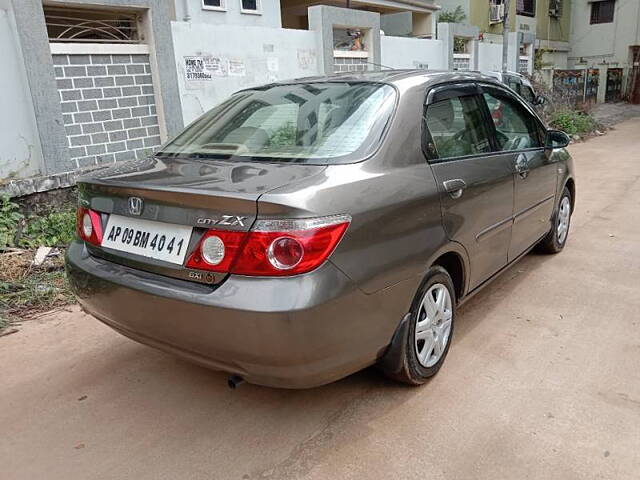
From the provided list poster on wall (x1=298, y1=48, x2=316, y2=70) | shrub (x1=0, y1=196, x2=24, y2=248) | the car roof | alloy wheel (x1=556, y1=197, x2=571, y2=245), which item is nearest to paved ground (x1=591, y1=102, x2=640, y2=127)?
poster on wall (x1=298, y1=48, x2=316, y2=70)

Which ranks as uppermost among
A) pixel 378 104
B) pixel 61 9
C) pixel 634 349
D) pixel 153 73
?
pixel 61 9

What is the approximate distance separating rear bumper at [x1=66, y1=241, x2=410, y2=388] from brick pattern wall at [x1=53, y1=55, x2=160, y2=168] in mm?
3840

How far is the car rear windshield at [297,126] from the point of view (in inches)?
98.9

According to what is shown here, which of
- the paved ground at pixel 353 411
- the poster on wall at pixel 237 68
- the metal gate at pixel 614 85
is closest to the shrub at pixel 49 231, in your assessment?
the paved ground at pixel 353 411

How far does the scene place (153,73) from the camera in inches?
251

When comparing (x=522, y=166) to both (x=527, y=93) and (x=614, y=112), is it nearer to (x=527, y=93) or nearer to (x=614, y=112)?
(x=527, y=93)

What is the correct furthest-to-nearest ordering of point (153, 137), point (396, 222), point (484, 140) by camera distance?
point (153, 137) → point (484, 140) → point (396, 222)

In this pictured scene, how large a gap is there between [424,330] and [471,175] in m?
0.92

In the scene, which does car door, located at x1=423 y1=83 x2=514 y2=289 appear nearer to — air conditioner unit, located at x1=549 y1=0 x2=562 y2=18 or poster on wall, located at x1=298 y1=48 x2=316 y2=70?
poster on wall, located at x1=298 y1=48 x2=316 y2=70

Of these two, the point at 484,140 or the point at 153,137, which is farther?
the point at 153,137

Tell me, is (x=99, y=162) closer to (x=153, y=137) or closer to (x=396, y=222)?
(x=153, y=137)

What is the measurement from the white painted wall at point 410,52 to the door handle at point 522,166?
23.6 ft

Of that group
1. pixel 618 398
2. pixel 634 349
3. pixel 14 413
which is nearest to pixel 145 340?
pixel 14 413

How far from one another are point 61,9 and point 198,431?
16.5 ft
